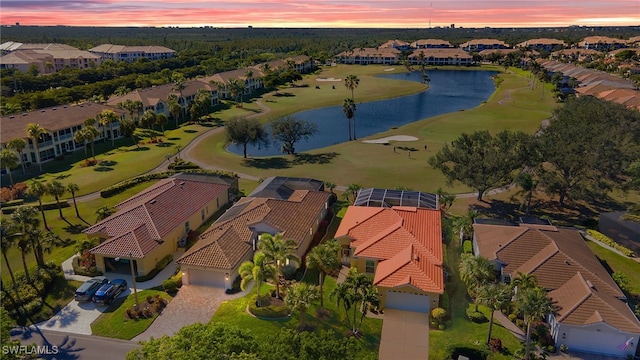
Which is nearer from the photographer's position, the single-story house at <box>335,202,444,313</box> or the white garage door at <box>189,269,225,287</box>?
the single-story house at <box>335,202,444,313</box>

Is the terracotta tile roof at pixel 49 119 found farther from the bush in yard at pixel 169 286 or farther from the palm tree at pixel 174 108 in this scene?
the bush in yard at pixel 169 286

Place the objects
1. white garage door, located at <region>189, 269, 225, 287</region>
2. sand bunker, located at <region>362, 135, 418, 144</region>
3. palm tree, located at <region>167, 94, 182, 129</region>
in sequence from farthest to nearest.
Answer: palm tree, located at <region>167, 94, 182, 129</region>, sand bunker, located at <region>362, 135, 418, 144</region>, white garage door, located at <region>189, 269, 225, 287</region>

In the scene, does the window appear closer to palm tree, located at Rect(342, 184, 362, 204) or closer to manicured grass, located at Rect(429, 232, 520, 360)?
manicured grass, located at Rect(429, 232, 520, 360)

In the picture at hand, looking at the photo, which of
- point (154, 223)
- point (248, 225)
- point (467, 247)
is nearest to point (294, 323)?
point (248, 225)

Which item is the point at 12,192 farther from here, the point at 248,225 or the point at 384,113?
the point at 384,113

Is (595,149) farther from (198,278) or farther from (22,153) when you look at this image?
(22,153)

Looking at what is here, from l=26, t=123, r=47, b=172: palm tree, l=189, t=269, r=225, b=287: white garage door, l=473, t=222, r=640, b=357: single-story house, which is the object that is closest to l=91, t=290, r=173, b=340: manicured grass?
l=189, t=269, r=225, b=287: white garage door
